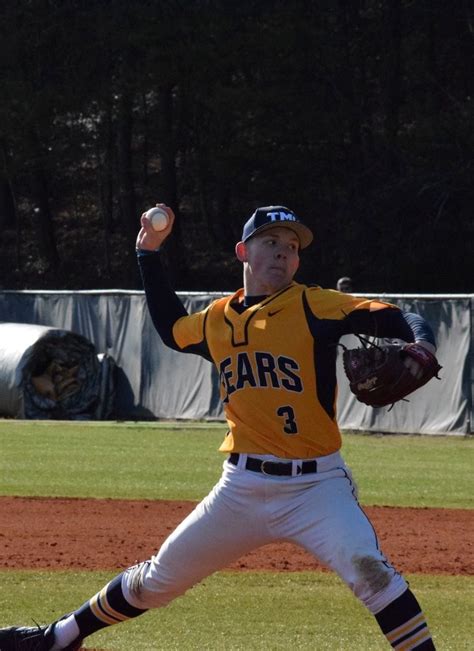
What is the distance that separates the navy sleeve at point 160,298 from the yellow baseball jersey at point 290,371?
0.48 metres

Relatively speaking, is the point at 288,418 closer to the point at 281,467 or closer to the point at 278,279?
the point at 281,467

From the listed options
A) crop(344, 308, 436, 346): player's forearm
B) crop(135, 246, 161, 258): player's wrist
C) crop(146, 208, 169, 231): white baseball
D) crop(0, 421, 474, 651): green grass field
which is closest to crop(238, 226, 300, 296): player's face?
crop(344, 308, 436, 346): player's forearm

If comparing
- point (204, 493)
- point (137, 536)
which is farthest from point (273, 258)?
point (204, 493)

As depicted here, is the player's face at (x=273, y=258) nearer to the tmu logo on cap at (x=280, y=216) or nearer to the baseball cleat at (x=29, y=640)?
the tmu logo on cap at (x=280, y=216)

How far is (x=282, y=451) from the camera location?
4.45 metres

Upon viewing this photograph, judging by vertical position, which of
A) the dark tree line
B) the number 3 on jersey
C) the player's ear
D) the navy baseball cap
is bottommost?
the number 3 on jersey

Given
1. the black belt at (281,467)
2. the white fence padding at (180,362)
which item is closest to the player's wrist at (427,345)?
the black belt at (281,467)

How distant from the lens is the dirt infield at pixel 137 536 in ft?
25.7

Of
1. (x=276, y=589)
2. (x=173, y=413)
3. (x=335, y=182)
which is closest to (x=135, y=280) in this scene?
(x=335, y=182)

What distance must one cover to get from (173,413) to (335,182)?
1298 cm

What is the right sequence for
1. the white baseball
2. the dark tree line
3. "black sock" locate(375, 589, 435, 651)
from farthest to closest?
the dark tree line
the white baseball
"black sock" locate(375, 589, 435, 651)

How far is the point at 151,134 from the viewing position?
1384 inches

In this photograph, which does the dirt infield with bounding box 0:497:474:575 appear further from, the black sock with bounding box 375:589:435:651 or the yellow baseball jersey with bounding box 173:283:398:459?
the black sock with bounding box 375:589:435:651

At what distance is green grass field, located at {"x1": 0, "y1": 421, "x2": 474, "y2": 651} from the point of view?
5910 mm
